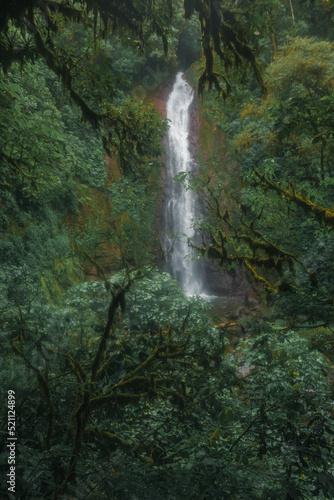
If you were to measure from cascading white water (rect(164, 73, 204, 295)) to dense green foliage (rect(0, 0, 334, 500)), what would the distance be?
261 inches

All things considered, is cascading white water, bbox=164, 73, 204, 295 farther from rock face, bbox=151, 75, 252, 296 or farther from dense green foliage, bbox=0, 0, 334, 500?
dense green foliage, bbox=0, 0, 334, 500

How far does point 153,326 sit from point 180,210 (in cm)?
1421

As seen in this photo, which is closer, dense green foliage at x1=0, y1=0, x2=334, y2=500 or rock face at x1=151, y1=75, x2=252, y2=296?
dense green foliage at x1=0, y1=0, x2=334, y2=500

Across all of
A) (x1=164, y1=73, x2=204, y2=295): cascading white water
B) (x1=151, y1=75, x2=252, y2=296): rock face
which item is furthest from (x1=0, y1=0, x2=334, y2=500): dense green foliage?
(x1=164, y1=73, x2=204, y2=295): cascading white water

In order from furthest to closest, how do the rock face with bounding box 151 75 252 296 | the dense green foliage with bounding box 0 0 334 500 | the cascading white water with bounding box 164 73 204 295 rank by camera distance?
the cascading white water with bounding box 164 73 204 295 → the rock face with bounding box 151 75 252 296 → the dense green foliage with bounding box 0 0 334 500

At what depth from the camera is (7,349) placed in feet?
8.84

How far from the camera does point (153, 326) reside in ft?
9.80

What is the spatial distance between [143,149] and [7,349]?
2866 millimetres

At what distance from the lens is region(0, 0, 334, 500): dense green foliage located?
1971 millimetres

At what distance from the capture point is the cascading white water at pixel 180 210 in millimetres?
16094

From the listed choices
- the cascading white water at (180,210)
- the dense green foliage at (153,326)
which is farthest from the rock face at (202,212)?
the dense green foliage at (153,326)

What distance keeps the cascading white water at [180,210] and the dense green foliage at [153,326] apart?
6.64 m

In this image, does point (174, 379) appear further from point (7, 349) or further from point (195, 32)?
point (195, 32)

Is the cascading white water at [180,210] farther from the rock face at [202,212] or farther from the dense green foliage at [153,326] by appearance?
the dense green foliage at [153,326]
